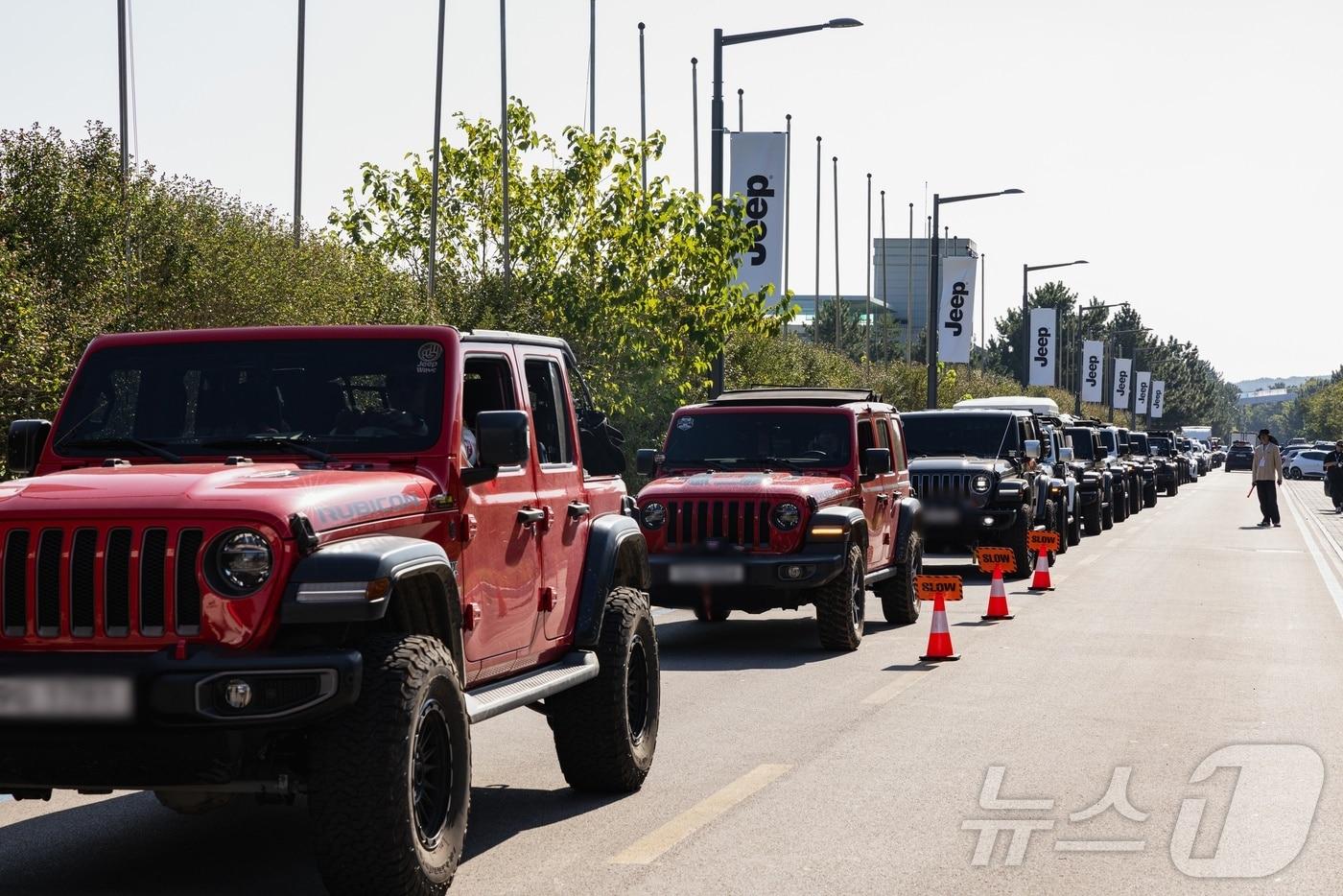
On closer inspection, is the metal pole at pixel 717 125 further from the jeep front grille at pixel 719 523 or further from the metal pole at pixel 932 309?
the metal pole at pixel 932 309

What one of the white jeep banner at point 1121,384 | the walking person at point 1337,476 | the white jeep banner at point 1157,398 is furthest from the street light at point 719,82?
the white jeep banner at point 1157,398

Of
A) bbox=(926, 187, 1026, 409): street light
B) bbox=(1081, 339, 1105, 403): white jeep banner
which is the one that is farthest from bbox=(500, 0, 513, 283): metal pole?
bbox=(1081, 339, 1105, 403): white jeep banner

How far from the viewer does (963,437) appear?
22516 mm

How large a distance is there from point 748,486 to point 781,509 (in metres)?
0.36

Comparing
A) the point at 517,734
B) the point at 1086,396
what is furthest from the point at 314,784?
the point at 1086,396

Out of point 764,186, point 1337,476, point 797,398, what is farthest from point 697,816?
point 1337,476

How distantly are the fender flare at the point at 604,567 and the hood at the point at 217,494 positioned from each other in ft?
5.41

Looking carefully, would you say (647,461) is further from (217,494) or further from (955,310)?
(955,310)

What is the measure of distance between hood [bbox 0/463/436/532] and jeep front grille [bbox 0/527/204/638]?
0.22 feet

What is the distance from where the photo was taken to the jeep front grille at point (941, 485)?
21.0 meters

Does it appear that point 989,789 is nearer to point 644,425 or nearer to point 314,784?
point 314,784

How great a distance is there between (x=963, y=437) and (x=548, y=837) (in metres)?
15.9

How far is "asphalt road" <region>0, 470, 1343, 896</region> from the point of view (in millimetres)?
6590

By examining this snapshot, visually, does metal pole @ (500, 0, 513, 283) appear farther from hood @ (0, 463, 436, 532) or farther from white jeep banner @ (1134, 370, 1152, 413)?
white jeep banner @ (1134, 370, 1152, 413)
